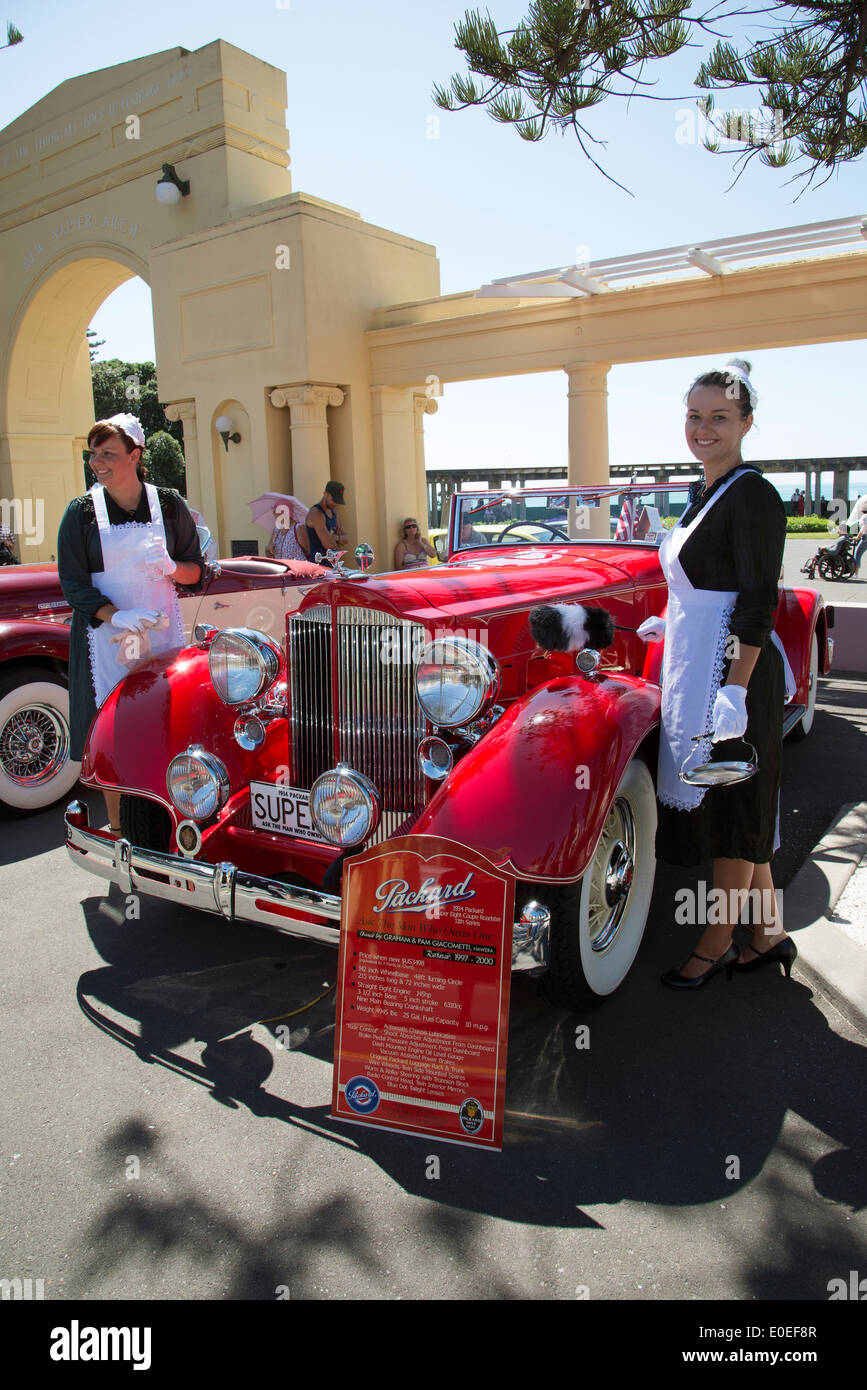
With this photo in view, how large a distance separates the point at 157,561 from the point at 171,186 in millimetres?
10236

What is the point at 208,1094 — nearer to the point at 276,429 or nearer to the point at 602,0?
the point at 602,0

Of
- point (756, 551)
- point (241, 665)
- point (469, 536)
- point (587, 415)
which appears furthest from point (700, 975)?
point (587, 415)

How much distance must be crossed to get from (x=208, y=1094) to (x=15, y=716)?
3.10 metres

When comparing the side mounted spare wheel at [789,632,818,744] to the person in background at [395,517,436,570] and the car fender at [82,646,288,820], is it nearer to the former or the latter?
the car fender at [82,646,288,820]

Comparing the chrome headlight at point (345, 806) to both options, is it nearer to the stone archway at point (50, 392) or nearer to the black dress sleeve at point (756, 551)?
the black dress sleeve at point (756, 551)

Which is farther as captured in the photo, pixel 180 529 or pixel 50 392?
pixel 50 392

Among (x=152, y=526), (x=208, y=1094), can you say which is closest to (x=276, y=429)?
(x=152, y=526)

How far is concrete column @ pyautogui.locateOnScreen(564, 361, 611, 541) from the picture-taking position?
9680 millimetres

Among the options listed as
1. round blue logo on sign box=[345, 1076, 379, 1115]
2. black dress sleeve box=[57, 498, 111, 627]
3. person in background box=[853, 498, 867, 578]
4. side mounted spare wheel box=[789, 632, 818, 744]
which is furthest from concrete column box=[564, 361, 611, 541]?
round blue logo on sign box=[345, 1076, 379, 1115]

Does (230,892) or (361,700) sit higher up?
(361,700)

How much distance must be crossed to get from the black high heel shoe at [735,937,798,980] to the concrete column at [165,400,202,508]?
415 inches

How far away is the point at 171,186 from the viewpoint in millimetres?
11789

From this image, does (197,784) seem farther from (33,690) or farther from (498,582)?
(33,690)

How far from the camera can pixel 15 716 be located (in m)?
4.95
